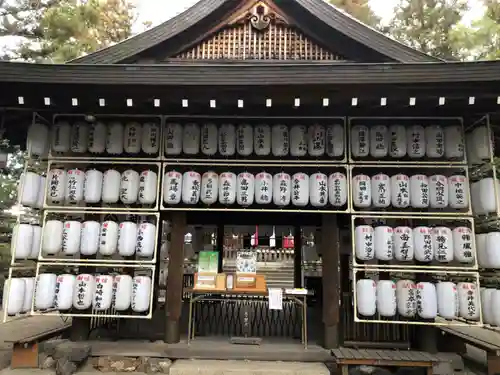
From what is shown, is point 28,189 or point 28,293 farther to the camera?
point 28,189

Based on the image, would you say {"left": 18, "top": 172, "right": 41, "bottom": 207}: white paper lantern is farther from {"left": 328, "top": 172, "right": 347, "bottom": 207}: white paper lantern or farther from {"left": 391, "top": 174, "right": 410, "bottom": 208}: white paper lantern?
{"left": 391, "top": 174, "right": 410, "bottom": 208}: white paper lantern

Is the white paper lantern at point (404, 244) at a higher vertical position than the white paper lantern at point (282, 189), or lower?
lower

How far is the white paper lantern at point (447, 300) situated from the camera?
5.91 meters

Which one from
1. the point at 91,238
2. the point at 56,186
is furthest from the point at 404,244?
the point at 56,186

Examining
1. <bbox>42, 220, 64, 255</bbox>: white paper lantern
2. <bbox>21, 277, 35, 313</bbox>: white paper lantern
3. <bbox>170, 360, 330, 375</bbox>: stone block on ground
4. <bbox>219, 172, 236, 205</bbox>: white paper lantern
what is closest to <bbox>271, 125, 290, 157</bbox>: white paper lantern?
<bbox>219, 172, 236, 205</bbox>: white paper lantern

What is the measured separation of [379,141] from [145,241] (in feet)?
14.2

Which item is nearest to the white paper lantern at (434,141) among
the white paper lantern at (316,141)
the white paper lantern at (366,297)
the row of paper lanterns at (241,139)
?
the row of paper lanterns at (241,139)

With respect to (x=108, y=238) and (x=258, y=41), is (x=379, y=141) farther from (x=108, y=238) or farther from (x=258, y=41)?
(x=108, y=238)

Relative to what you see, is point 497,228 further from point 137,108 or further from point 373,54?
point 137,108

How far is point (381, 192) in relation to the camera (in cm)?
634

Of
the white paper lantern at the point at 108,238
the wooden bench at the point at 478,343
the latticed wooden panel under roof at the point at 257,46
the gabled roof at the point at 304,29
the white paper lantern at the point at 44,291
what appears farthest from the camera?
the latticed wooden panel under roof at the point at 257,46

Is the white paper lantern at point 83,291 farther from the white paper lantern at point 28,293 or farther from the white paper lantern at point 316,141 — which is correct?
the white paper lantern at point 316,141

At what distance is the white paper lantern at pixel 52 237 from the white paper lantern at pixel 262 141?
11.7 ft

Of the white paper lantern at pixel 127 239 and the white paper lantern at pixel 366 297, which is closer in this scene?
the white paper lantern at pixel 366 297
